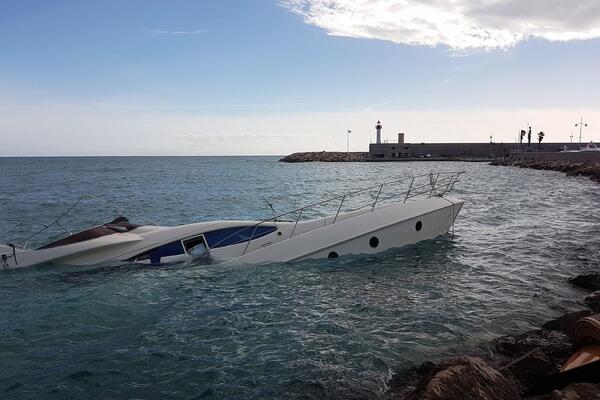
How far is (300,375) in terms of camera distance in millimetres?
6699

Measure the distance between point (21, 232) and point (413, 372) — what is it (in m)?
22.1

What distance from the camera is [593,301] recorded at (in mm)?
9219

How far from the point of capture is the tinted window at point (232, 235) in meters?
13.5

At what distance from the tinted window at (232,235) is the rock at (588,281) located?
852cm

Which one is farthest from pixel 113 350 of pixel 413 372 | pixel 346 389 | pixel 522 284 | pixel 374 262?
pixel 522 284

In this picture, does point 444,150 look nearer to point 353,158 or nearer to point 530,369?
point 353,158

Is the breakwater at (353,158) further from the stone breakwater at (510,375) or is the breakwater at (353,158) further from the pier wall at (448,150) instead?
the stone breakwater at (510,375)

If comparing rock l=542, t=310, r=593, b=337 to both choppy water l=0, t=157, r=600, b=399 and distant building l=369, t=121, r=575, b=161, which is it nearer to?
choppy water l=0, t=157, r=600, b=399

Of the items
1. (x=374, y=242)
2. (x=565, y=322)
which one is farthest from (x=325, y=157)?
(x=565, y=322)

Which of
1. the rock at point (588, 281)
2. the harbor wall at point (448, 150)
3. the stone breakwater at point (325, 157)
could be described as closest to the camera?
the rock at point (588, 281)

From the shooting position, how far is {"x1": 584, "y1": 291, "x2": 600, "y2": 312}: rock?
29.6 ft

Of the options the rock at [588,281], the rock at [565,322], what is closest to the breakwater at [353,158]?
the rock at [588,281]

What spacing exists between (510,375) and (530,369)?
0.31 m

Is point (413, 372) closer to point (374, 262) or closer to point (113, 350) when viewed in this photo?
point (113, 350)
